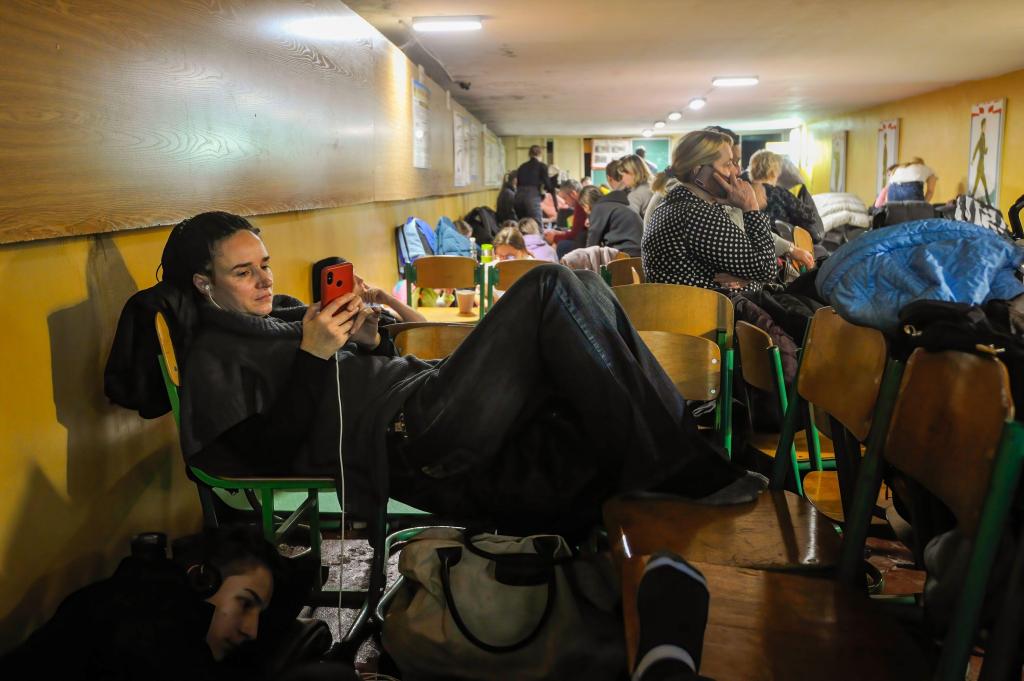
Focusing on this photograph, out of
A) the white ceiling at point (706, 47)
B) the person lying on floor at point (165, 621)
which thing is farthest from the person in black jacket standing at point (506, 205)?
the person lying on floor at point (165, 621)

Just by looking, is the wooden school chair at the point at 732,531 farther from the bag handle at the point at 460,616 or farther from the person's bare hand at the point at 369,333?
the person's bare hand at the point at 369,333

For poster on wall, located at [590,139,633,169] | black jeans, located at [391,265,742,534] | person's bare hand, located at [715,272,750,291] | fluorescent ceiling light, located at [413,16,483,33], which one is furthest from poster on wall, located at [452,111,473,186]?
poster on wall, located at [590,139,633,169]

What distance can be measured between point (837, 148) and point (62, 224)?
43.6 ft

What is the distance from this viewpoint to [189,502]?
8.58 feet

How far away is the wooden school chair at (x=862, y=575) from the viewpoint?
3.72ft

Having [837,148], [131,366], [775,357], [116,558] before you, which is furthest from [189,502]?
[837,148]

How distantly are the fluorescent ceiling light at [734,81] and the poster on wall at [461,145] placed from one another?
272 centimetres

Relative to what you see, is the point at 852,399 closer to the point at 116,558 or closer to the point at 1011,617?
the point at 1011,617

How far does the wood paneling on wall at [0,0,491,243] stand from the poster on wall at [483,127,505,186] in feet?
27.1

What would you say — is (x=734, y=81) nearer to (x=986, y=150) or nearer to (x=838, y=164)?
(x=986, y=150)

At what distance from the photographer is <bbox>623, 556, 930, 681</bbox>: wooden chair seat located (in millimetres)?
1200

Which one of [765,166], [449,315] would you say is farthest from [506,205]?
[449,315]

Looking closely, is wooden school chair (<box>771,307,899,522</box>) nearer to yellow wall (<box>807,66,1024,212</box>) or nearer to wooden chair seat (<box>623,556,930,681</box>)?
wooden chair seat (<box>623,556,930,681</box>)

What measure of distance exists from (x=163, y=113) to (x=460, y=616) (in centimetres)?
159
